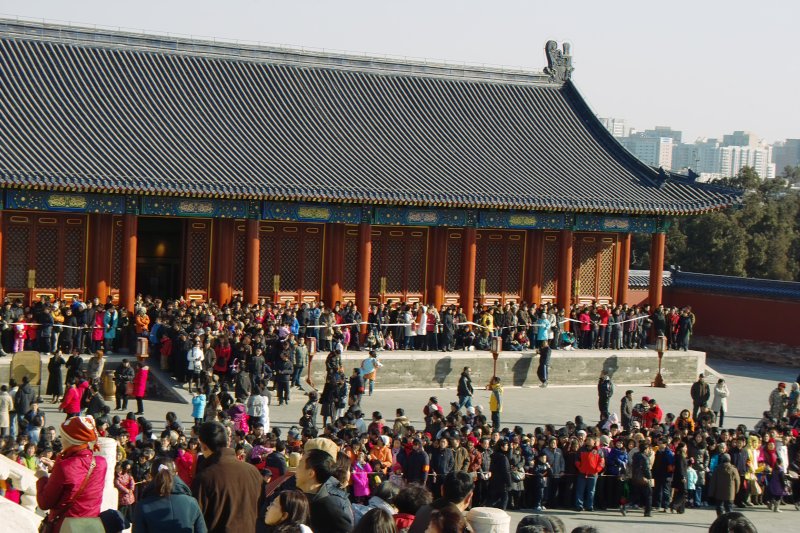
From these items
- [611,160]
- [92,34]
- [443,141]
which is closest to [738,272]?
[611,160]

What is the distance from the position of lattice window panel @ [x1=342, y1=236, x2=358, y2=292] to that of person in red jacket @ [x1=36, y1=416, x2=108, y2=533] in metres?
27.6

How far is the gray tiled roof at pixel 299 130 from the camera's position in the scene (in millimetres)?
33000

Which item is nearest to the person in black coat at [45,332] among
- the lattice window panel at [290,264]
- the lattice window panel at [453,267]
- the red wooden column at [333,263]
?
the lattice window panel at [290,264]

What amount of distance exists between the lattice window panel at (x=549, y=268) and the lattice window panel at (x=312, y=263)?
6811mm

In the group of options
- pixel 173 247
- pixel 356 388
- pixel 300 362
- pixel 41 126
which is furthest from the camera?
pixel 173 247

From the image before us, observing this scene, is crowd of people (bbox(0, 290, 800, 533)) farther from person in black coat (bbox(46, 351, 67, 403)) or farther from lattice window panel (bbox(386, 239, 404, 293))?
lattice window panel (bbox(386, 239, 404, 293))

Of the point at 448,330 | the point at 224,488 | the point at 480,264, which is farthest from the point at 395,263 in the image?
the point at 224,488

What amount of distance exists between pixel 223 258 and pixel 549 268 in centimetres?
1044

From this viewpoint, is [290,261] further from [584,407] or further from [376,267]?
[584,407]

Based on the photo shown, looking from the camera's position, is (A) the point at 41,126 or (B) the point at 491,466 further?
(A) the point at 41,126

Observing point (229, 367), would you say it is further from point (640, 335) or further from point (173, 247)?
point (640, 335)

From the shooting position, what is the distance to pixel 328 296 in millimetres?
36625

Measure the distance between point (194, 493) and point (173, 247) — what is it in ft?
88.1

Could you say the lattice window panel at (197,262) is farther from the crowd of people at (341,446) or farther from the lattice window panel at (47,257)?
the lattice window panel at (47,257)
